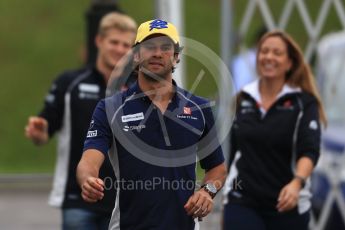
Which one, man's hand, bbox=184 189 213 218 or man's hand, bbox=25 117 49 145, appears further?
man's hand, bbox=25 117 49 145

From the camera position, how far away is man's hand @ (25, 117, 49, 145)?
263 inches

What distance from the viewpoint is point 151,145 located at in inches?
197

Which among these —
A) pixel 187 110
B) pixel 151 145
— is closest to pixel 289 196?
pixel 187 110

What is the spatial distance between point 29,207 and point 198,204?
970 centimetres

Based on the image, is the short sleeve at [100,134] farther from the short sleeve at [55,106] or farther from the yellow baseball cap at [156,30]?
the short sleeve at [55,106]

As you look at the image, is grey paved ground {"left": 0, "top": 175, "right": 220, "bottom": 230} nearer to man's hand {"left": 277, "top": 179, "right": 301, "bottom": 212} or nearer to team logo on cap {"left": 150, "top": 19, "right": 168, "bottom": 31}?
man's hand {"left": 277, "top": 179, "right": 301, "bottom": 212}

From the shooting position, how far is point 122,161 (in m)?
5.04

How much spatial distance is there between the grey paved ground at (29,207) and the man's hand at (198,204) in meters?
4.85

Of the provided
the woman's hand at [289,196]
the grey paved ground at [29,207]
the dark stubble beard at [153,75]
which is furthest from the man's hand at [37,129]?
the grey paved ground at [29,207]

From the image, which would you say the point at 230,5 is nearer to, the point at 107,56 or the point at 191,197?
the point at 107,56

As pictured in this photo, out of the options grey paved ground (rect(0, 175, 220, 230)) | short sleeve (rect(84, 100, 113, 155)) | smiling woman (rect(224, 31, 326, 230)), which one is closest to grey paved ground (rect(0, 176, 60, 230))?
grey paved ground (rect(0, 175, 220, 230))

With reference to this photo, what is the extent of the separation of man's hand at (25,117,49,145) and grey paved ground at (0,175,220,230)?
3.36 m

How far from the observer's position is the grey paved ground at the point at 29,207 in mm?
12547

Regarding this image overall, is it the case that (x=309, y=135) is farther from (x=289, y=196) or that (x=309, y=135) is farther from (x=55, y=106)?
(x=55, y=106)
